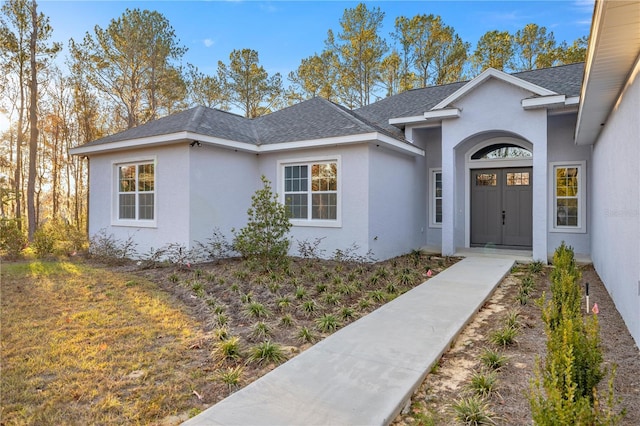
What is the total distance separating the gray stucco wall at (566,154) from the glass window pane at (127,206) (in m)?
11.5

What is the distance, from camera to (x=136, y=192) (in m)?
10.4

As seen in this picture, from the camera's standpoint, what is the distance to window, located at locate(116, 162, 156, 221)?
10.2m

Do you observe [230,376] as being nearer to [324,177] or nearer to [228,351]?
[228,351]

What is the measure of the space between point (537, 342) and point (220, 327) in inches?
149

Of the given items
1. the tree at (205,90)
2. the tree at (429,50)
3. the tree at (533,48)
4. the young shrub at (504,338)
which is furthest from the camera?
the tree at (205,90)

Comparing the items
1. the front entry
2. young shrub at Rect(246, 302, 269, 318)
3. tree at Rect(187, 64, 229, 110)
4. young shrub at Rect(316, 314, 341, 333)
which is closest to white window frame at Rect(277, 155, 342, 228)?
young shrub at Rect(246, 302, 269, 318)

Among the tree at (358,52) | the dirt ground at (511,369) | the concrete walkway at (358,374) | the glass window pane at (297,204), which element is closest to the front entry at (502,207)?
the glass window pane at (297,204)

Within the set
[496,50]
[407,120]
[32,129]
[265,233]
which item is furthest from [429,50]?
[32,129]

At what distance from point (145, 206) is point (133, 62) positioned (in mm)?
12081

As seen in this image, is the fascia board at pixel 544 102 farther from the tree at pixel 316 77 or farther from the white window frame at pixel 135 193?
the tree at pixel 316 77

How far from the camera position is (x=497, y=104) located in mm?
10117

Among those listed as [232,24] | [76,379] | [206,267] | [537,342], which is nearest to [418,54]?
[232,24]

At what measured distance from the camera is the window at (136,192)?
33.4 ft

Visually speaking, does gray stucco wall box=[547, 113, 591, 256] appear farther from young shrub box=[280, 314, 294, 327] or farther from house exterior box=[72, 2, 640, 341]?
young shrub box=[280, 314, 294, 327]
